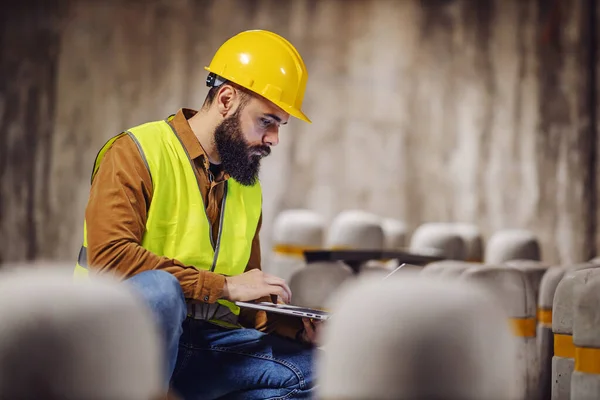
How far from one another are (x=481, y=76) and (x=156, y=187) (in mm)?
5730

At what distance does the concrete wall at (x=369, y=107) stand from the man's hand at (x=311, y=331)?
4839 millimetres

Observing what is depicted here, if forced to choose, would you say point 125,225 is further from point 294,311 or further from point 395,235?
point 395,235

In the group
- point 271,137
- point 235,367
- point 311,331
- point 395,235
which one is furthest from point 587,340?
point 395,235

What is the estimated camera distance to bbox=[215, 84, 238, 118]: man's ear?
136 inches

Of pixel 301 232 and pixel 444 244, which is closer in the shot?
pixel 444 244

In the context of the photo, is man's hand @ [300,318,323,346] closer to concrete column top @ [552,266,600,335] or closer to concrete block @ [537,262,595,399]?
concrete column top @ [552,266,600,335]

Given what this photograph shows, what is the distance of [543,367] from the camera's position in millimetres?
4047

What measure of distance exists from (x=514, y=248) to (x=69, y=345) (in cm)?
536

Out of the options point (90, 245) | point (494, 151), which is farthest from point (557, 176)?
point (90, 245)

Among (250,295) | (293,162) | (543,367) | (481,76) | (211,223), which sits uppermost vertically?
(481,76)

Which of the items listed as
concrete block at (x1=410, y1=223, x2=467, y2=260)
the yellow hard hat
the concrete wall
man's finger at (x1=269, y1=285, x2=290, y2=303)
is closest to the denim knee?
man's finger at (x1=269, y1=285, x2=290, y2=303)

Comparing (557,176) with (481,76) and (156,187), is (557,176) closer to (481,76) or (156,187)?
(481,76)

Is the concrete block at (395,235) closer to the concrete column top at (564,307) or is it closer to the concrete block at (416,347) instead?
the concrete column top at (564,307)

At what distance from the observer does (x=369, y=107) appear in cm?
869
